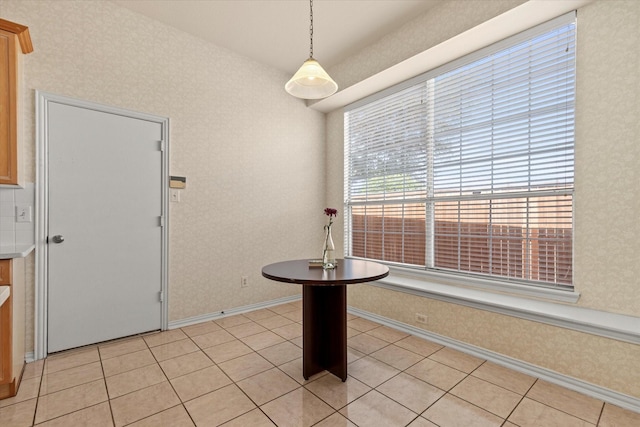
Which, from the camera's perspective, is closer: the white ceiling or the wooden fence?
the wooden fence

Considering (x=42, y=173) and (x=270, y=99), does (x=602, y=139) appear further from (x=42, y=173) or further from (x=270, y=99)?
(x=42, y=173)

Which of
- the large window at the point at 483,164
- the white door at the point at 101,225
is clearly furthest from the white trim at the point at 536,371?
the white door at the point at 101,225

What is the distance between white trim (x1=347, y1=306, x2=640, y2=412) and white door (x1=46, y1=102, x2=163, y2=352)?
8.82ft

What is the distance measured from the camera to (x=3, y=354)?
1901mm

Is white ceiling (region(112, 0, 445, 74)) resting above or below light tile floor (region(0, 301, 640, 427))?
above

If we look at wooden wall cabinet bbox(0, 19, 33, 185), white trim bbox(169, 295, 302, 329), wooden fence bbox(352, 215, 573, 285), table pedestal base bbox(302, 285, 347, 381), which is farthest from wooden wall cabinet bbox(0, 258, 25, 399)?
wooden fence bbox(352, 215, 573, 285)

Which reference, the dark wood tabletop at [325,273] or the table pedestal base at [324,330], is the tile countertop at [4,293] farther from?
the table pedestal base at [324,330]

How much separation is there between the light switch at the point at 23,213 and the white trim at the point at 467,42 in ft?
10.9

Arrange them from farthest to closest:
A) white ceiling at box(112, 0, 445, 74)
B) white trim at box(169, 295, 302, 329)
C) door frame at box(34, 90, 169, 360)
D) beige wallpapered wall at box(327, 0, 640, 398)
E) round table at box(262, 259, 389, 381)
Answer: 1. white trim at box(169, 295, 302, 329)
2. white ceiling at box(112, 0, 445, 74)
3. door frame at box(34, 90, 169, 360)
4. round table at box(262, 259, 389, 381)
5. beige wallpapered wall at box(327, 0, 640, 398)

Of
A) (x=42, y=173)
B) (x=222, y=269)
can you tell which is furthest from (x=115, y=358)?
(x=42, y=173)

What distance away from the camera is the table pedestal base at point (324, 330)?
7.29ft

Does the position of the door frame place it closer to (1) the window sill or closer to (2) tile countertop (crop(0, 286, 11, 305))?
(2) tile countertop (crop(0, 286, 11, 305))

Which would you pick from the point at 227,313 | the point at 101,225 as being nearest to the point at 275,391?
the point at 227,313

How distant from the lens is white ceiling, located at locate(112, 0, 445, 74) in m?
2.81
